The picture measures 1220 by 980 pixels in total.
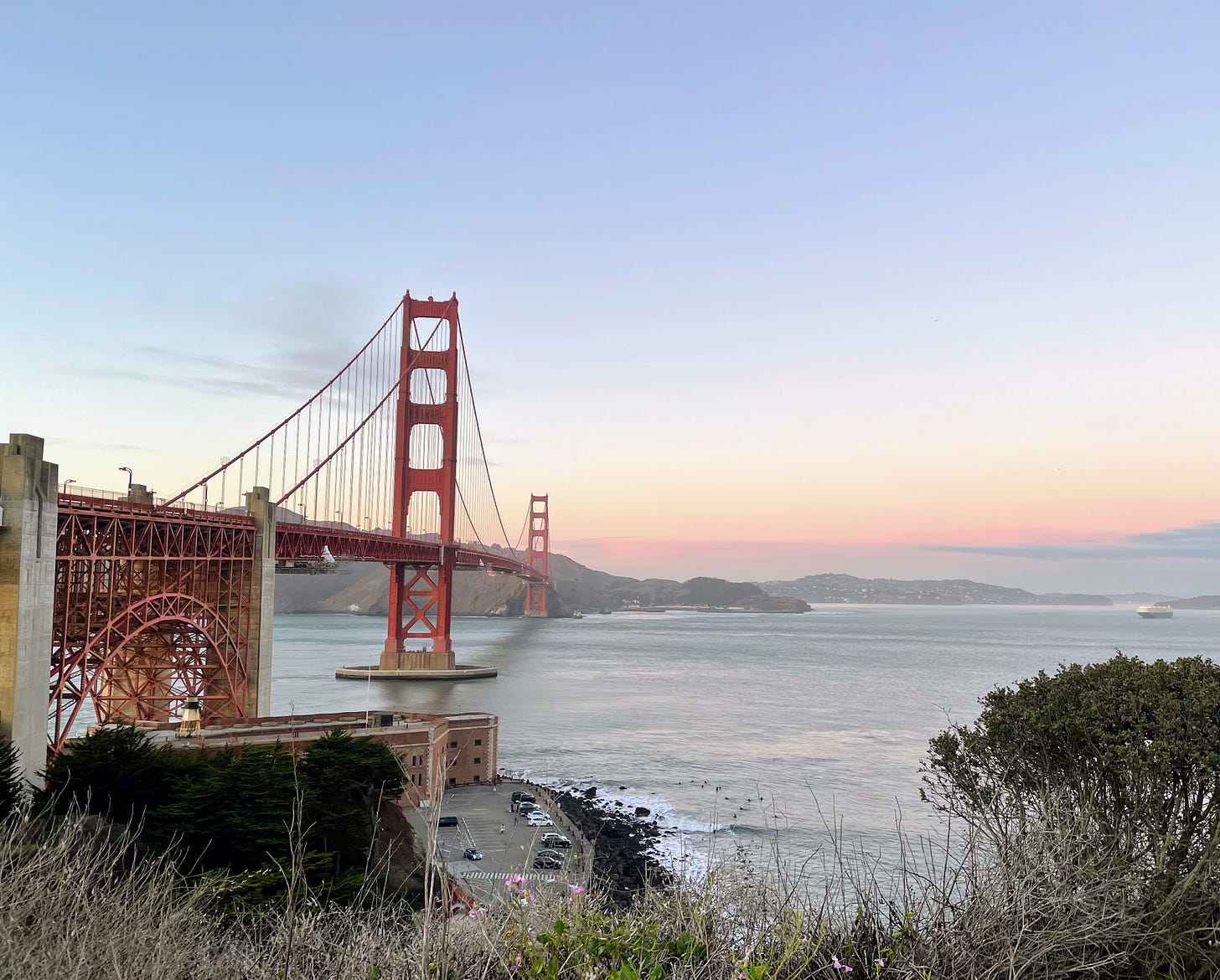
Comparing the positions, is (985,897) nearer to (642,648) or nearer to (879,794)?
(879,794)

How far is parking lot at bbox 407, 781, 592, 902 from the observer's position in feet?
80.3

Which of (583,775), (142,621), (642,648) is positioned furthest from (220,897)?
(642,648)

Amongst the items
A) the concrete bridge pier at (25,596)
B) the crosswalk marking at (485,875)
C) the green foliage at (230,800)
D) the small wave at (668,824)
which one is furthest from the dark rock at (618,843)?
the concrete bridge pier at (25,596)

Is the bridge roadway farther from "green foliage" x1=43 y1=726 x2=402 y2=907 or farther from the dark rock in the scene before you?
the dark rock

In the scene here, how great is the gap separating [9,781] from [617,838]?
1857 cm

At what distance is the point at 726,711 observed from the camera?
206 feet

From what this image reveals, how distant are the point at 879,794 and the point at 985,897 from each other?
112 feet

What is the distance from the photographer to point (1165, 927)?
692 cm

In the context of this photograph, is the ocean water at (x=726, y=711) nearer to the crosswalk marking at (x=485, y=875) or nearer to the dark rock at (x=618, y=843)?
the dark rock at (x=618, y=843)

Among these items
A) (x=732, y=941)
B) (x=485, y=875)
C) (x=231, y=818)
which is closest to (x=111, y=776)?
(x=231, y=818)

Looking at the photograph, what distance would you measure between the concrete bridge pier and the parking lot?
906 cm

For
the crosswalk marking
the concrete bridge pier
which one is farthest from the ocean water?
the concrete bridge pier

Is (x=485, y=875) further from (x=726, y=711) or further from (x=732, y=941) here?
(x=726, y=711)

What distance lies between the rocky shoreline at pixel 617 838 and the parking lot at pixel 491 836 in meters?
0.56
